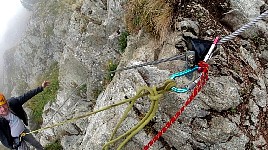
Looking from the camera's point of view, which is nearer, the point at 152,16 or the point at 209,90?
the point at 209,90

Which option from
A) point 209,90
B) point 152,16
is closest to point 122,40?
point 152,16

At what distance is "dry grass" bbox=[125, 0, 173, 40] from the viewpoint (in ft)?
21.5

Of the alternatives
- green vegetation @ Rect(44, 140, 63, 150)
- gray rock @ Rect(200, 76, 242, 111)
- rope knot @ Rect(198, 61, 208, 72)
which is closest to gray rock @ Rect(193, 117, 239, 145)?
gray rock @ Rect(200, 76, 242, 111)

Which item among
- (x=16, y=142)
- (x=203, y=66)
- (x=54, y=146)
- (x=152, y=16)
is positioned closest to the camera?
(x=203, y=66)

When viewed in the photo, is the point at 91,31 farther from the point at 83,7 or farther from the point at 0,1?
the point at 0,1

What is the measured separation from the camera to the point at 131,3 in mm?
7711

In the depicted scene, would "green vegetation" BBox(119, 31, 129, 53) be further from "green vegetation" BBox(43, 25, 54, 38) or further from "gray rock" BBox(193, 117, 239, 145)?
"green vegetation" BBox(43, 25, 54, 38)

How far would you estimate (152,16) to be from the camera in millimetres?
6871

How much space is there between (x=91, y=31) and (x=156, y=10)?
5.22m

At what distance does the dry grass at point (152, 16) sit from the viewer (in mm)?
6559

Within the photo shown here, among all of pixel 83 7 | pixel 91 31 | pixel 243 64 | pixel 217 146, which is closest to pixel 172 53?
pixel 243 64

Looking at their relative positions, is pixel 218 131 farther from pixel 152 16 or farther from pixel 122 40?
pixel 122 40

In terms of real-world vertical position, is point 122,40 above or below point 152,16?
below

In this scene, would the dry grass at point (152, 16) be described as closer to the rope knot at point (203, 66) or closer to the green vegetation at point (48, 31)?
the rope knot at point (203, 66)
